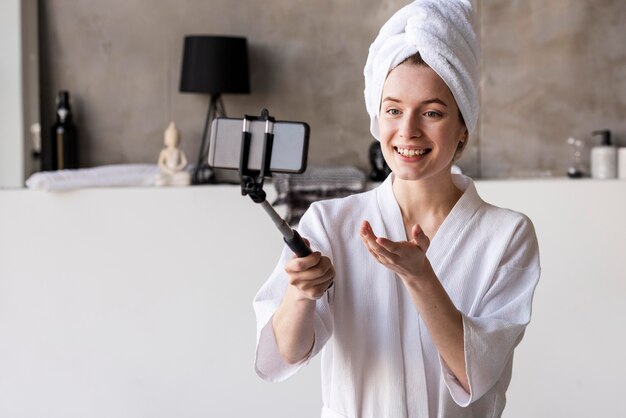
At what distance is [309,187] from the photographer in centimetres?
329

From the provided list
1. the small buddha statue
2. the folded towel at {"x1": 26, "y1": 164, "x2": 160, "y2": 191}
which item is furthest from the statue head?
the folded towel at {"x1": 26, "y1": 164, "x2": 160, "y2": 191}

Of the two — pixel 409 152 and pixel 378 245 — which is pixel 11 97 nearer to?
pixel 409 152

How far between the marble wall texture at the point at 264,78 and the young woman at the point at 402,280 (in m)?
2.13

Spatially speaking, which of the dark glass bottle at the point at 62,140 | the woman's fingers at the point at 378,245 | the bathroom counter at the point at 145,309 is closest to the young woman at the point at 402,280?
the woman's fingers at the point at 378,245

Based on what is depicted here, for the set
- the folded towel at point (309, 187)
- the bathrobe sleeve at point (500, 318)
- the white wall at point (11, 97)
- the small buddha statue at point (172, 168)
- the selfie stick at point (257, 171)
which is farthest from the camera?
the white wall at point (11, 97)

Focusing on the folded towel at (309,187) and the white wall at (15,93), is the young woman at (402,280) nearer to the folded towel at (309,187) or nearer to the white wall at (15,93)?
the folded towel at (309,187)

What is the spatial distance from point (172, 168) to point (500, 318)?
215cm

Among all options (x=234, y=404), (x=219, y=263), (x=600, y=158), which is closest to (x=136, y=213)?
(x=219, y=263)

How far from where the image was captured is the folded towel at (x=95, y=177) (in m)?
3.34

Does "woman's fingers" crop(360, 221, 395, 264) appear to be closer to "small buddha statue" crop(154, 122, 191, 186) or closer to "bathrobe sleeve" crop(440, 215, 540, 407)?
"bathrobe sleeve" crop(440, 215, 540, 407)

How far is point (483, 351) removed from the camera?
4.56ft

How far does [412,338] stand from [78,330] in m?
2.16

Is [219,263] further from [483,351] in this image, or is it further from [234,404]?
[483,351]

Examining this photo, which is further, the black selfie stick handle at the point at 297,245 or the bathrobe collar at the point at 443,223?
the bathrobe collar at the point at 443,223
